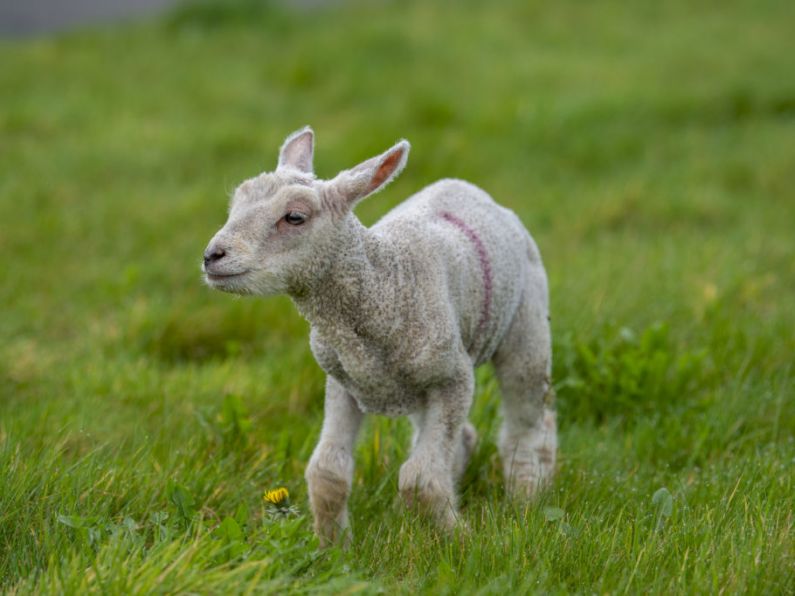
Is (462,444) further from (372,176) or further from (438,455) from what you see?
(372,176)

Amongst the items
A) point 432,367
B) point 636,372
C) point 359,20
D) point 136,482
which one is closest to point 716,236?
point 636,372

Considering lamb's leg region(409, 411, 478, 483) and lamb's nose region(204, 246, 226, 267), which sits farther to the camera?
lamb's leg region(409, 411, 478, 483)

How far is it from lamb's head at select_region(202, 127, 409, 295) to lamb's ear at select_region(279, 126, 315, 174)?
0.32 metres

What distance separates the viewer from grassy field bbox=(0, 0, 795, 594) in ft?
10.3

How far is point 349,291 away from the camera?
3344mm

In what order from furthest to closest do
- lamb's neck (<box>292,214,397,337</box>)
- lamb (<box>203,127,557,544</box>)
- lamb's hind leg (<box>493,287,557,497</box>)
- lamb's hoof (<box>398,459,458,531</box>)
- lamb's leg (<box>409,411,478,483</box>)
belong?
lamb's hind leg (<box>493,287,557,497</box>)
lamb's leg (<box>409,411,478,483</box>)
lamb's hoof (<box>398,459,458,531</box>)
lamb's neck (<box>292,214,397,337</box>)
lamb (<box>203,127,557,544</box>)

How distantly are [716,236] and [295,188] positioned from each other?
183 inches

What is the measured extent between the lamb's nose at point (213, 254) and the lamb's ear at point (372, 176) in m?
0.42

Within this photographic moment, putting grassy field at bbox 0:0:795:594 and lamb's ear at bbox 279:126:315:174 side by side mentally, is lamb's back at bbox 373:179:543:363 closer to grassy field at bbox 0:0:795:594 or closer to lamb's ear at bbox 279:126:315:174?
lamb's ear at bbox 279:126:315:174

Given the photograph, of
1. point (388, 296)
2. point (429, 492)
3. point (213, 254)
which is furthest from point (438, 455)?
point (213, 254)

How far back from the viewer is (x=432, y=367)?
3418mm

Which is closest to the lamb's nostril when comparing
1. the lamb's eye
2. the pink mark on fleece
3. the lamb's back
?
the lamb's eye

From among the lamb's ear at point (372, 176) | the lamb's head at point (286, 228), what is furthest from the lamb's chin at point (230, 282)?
the lamb's ear at point (372, 176)

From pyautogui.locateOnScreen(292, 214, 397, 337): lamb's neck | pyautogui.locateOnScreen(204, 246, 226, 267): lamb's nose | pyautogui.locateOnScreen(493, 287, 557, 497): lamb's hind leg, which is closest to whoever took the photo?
pyautogui.locateOnScreen(204, 246, 226, 267): lamb's nose
